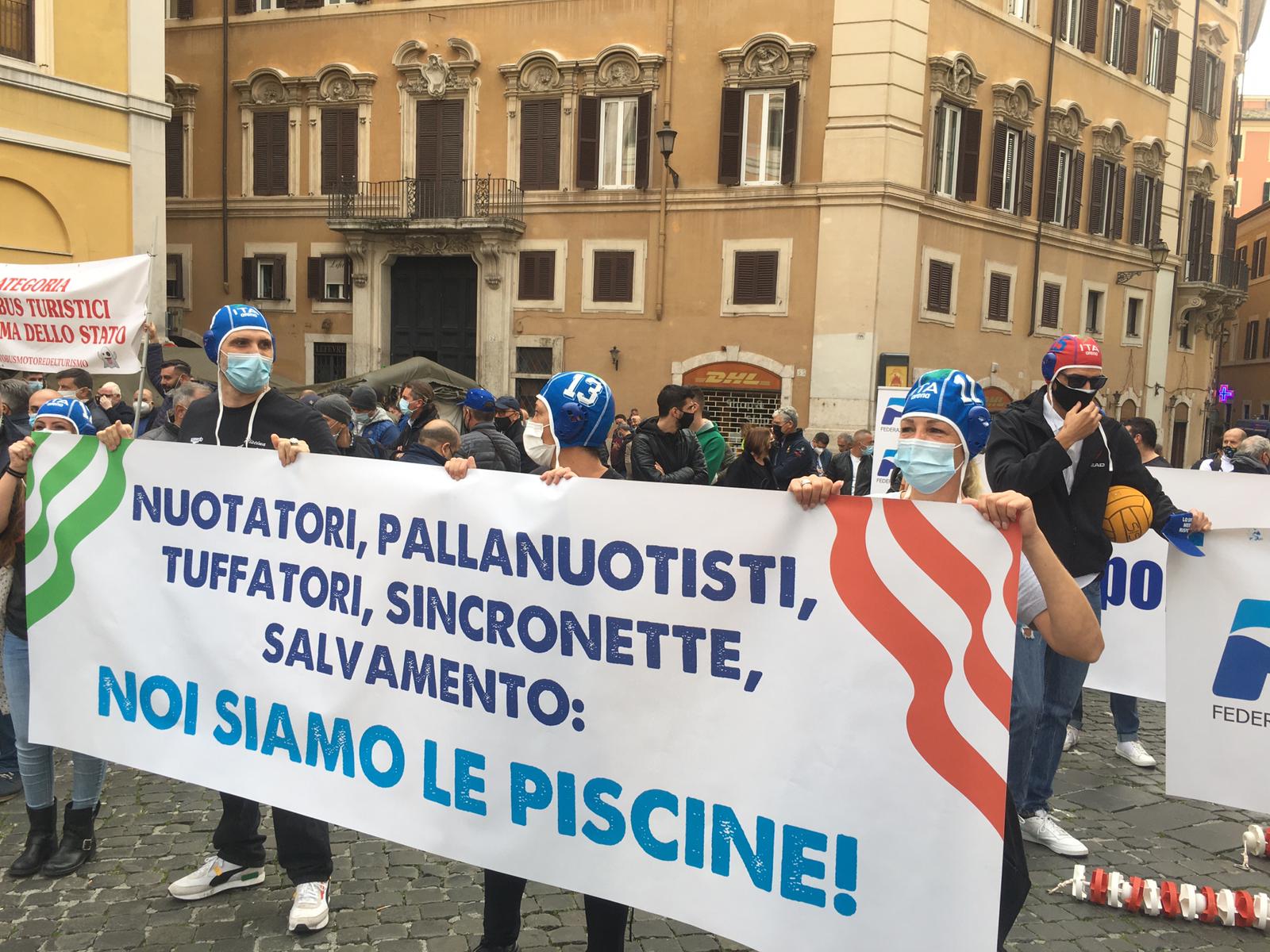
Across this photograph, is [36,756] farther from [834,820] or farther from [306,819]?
[834,820]

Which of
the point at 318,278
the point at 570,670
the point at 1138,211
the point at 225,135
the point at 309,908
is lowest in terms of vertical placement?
the point at 309,908

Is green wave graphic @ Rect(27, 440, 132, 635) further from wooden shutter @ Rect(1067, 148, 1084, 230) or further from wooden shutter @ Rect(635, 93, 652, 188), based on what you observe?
wooden shutter @ Rect(1067, 148, 1084, 230)

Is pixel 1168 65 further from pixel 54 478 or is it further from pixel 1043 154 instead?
pixel 54 478

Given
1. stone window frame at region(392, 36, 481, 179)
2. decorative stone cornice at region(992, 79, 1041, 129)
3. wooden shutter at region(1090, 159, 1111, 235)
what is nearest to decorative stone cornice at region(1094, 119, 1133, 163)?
wooden shutter at region(1090, 159, 1111, 235)

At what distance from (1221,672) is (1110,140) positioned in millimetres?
27506

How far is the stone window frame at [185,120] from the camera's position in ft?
89.1

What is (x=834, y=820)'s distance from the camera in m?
2.65

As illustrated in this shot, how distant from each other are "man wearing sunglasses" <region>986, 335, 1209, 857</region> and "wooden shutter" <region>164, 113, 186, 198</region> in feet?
88.6

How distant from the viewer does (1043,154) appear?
86.6ft

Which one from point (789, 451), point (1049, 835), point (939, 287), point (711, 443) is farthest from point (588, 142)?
point (1049, 835)

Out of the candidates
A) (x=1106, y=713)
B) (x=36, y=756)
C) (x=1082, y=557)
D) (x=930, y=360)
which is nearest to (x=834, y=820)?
(x=1082, y=557)

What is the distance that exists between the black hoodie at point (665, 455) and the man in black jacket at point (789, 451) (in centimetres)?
297

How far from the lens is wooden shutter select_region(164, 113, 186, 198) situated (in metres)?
27.4

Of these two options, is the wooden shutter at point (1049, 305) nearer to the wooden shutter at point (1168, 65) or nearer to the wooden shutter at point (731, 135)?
the wooden shutter at point (1168, 65)
